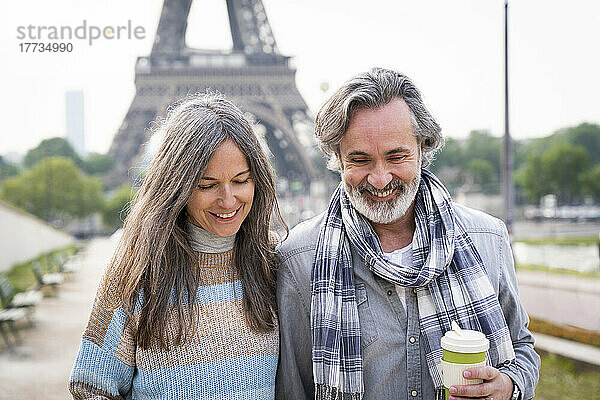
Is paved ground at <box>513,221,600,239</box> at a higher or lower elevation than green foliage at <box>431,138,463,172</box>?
lower

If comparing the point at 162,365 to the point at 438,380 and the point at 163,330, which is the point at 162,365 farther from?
the point at 438,380

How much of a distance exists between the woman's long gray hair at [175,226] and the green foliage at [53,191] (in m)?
5.75

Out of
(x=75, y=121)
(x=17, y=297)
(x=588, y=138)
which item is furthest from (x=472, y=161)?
(x=17, y=297)

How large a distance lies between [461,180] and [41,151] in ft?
34.5

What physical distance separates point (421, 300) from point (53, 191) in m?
7.03

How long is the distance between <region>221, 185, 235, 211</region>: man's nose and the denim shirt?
413 mm

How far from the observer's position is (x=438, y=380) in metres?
2.00

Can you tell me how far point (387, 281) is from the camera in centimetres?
208

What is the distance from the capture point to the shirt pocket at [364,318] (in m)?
2.07

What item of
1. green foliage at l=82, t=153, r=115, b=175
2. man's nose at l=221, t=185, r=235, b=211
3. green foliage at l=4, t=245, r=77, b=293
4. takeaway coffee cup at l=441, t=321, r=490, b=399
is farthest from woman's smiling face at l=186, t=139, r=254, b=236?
green foliage at l=82, t=153, r=115, b=175

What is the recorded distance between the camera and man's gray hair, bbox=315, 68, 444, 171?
2.05m

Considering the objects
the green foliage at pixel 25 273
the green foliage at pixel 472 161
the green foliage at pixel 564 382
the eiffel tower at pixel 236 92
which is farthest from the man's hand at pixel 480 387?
the eiffel tower at pixel 236 92

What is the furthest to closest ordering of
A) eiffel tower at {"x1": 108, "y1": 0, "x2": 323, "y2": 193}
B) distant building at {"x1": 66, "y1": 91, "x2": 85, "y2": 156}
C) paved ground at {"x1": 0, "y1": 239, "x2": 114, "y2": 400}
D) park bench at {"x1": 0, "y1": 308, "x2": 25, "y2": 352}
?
1. eiffel tower at {"x1": 108, "y1": 0, "x2": 323, "y2": 193}
2. distant building at {"x1": 66, "y1": 91, "x2": 85, "y2": 156}
3. park bench at {"x1": 0, "y1": 308, "x2": 25, "y2": 352}
4. paved ground at {"x1": 0, "y1": 239, "x2": 114, "y2": 400}

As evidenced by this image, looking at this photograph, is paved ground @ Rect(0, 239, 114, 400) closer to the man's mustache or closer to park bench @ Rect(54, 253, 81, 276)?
park bench @ Rect(54, 253, 81, 276)
